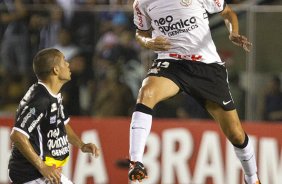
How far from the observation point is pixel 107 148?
11.1 meters

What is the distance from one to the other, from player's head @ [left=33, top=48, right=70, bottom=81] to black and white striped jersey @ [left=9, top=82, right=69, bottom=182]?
0.10m

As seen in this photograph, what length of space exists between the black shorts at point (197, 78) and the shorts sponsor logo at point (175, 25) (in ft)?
0.81

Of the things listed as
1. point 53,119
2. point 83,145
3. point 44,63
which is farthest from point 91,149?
point 44,63

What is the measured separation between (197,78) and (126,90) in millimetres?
3461

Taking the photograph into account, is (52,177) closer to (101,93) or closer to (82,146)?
(82,146)

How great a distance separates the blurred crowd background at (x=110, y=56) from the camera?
1091 centimetres

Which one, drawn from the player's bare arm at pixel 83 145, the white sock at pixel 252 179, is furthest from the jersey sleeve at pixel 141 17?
the white sock at pixel 252 179

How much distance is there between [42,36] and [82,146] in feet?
13.5

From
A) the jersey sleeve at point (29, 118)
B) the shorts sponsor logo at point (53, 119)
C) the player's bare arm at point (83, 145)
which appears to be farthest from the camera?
the player's bare arm at point (83, 145)

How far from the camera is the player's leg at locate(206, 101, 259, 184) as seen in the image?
7973mm

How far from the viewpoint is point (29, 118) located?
7043mm

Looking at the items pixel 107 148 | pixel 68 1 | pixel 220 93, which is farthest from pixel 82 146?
pixel 68 1

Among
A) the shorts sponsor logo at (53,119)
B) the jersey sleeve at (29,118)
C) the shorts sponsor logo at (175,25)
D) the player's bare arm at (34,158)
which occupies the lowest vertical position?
the player's bare arm at (34,158)

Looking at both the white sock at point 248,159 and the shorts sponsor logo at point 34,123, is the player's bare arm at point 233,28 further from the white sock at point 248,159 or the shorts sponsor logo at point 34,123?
the shorts sponsor logo at point 34,123
